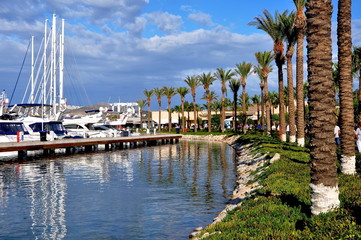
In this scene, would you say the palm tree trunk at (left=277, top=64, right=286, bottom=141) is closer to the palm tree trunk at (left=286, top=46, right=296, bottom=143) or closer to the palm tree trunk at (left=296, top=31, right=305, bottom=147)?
the palm tree trunk at (left=286, top=46, right=296, bottom=143)

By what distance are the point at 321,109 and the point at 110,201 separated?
10.7 meters

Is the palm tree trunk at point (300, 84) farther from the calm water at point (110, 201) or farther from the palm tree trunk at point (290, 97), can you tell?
the calm water at point (110, 201)

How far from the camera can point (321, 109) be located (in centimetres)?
881

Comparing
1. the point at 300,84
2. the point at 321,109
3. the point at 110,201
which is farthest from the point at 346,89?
the point at 300,84

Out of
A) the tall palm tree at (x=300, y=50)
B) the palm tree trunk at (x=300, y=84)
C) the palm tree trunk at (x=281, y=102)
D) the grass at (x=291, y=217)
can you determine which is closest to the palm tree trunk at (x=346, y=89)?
the grass at (x=291, y=217)

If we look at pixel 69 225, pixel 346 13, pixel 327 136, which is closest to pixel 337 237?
pixel 327 136

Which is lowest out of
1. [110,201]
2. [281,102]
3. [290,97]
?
[110,201]

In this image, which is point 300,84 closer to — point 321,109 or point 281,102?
point 281,102

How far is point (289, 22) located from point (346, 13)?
20.5 metres

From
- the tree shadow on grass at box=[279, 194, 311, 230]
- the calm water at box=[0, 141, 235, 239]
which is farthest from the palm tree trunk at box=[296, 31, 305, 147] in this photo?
the tree shadow on grass at box=[279, 194, 311, 230]

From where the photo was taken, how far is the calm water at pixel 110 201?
12.5 meters

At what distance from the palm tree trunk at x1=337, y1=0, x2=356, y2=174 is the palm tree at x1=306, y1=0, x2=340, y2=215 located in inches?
255

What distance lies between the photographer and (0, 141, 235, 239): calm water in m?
12.5

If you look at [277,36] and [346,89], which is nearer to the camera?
[346,89]
